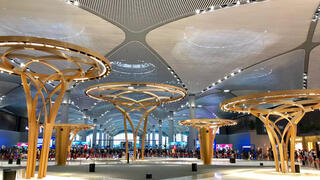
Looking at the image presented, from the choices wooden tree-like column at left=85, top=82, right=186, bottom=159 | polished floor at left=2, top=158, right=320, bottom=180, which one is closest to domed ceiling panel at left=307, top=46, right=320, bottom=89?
polished floor at left=2, top=158, right=320, bottom=180

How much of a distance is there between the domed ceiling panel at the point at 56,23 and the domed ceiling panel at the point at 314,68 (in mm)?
16582

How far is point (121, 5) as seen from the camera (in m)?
15.7

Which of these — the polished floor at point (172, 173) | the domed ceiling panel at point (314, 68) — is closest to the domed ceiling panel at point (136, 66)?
the polished floor at point (172, 173)

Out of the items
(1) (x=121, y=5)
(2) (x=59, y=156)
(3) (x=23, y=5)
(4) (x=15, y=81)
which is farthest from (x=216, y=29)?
(4) (x=15, y=81)

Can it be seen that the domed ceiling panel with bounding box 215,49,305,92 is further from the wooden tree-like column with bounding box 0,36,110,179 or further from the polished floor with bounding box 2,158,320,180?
the wooden tree-like column with bounding box 0,36,110,179

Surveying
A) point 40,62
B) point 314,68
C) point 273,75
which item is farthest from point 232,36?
point 40,62

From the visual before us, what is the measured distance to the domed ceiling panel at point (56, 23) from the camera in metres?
15.9

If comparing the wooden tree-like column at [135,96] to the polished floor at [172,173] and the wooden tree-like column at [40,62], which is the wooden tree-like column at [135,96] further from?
the wooden tree-like column at [40,62]

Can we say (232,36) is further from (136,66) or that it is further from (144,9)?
(136,66)

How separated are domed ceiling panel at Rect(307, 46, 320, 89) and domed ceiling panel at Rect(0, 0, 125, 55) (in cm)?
1658

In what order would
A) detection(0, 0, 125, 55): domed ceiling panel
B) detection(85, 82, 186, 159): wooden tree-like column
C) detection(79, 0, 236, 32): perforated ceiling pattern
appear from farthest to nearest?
detection(85, 82, 186, 159): wooden tree-like column
detection(0, 0, 125, 55): domed ceiling panel
detection(79, 0, 236, 32): perforated ceiling pattern

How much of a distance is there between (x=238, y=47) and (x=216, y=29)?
3.91 m

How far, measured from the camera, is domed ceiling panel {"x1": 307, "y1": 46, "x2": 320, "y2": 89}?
2420 centimetres

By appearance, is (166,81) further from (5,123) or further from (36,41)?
(5,123)
